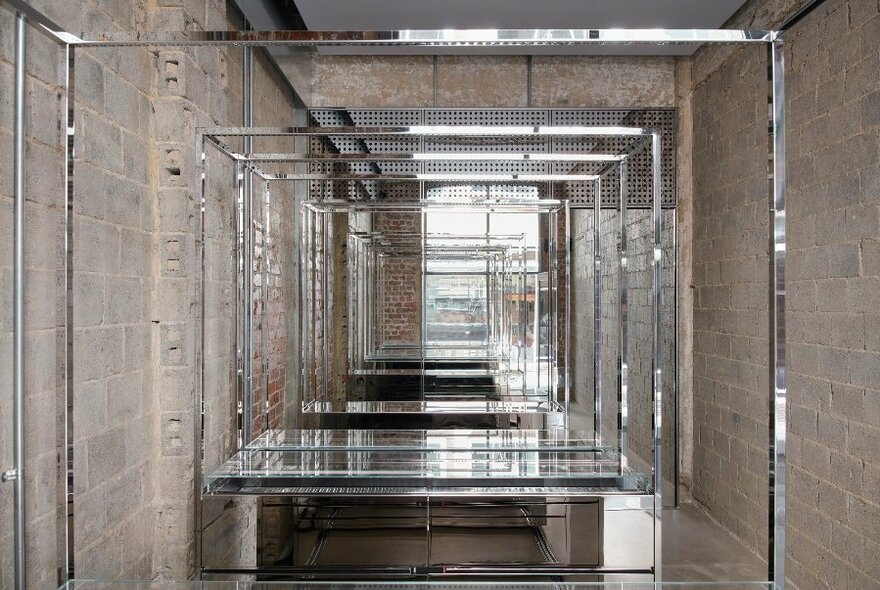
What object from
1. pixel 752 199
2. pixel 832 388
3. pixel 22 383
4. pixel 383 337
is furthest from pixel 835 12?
pixel 22 383

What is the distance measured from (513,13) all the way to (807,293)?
2.15 m

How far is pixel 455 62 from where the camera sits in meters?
4.84

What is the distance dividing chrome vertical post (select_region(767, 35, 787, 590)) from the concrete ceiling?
2283 mm

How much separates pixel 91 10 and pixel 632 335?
13.5 ft

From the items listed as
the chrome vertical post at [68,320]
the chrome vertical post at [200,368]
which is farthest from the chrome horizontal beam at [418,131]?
the chrome vertical post at [68,320]

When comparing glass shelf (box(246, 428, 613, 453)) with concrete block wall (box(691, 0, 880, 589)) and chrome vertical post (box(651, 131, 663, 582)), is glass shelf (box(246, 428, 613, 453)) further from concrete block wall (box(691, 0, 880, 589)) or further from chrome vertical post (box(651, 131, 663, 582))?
concrete block wall (box(691, 0, 880, 589))

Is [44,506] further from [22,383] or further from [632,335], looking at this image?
[632,335]

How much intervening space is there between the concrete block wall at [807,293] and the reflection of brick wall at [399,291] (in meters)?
1.91

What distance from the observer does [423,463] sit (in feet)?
8.36

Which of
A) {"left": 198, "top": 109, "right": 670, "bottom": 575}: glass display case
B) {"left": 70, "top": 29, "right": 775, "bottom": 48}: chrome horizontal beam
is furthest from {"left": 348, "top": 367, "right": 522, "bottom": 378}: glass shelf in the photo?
{"left": 70, "top": 29, "right": 775, "bottom": 48}: chrome horizontal beam

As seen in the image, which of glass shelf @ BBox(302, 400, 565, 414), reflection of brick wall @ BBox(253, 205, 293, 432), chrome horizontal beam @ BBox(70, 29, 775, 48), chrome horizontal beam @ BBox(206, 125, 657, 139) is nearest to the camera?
Answer: chrome horizontal beam @ BBox(70, 29, 775, 48)

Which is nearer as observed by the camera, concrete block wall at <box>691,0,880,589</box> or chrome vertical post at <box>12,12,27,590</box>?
chrome vertical post at <box>12,12,27,590</box>

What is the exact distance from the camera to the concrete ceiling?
378cm

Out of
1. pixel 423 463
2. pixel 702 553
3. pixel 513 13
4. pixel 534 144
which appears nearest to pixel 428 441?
pixel 423 463
